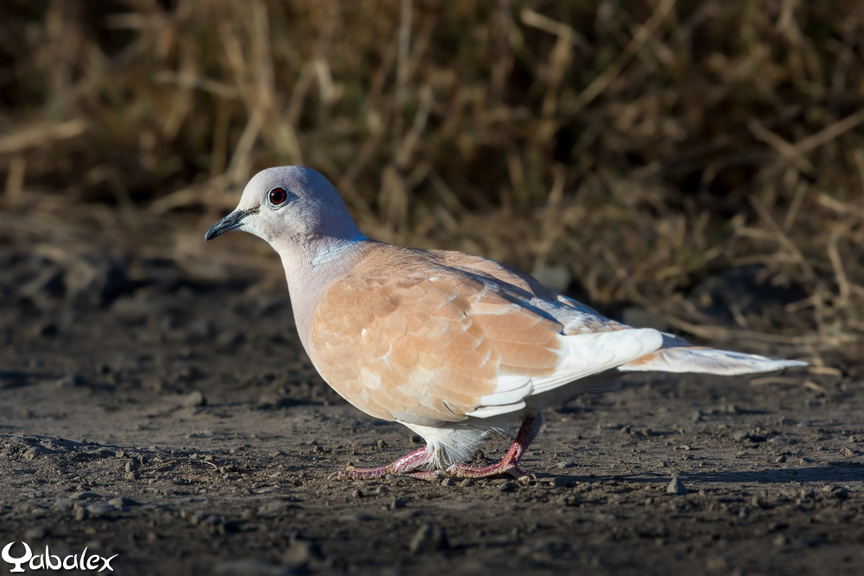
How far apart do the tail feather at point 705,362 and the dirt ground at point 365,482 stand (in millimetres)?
459

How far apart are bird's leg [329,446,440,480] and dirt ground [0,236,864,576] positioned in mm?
74

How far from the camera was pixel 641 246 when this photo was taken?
273 inches

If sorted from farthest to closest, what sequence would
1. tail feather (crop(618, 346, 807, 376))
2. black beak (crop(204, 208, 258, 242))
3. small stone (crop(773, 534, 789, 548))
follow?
black beak (crop(204, 208, 258, 242)) → tail feather (crop(618, 346, 807, 376)) → small stone (crop(773, 534, 789, 548))

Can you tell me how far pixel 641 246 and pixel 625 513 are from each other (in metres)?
3.80

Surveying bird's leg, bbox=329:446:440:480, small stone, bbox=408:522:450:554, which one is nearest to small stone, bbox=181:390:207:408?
bird's leg, bbox=329:446:440:480

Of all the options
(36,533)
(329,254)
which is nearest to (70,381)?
(329,254)

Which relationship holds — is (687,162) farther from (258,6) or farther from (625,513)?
(625,513)

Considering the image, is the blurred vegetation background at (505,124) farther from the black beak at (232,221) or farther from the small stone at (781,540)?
the small stone at (781,540)

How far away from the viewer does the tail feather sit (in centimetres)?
314

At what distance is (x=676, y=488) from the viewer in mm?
3553

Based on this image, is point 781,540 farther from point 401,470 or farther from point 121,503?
point 121,503

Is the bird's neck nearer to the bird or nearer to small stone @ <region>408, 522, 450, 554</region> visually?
the bird

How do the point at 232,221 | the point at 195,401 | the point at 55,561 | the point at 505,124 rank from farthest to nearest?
the point at 505,124 → the point at 195,401 → the point at 232,221 → the point at 55,561

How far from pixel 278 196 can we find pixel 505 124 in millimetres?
4147
